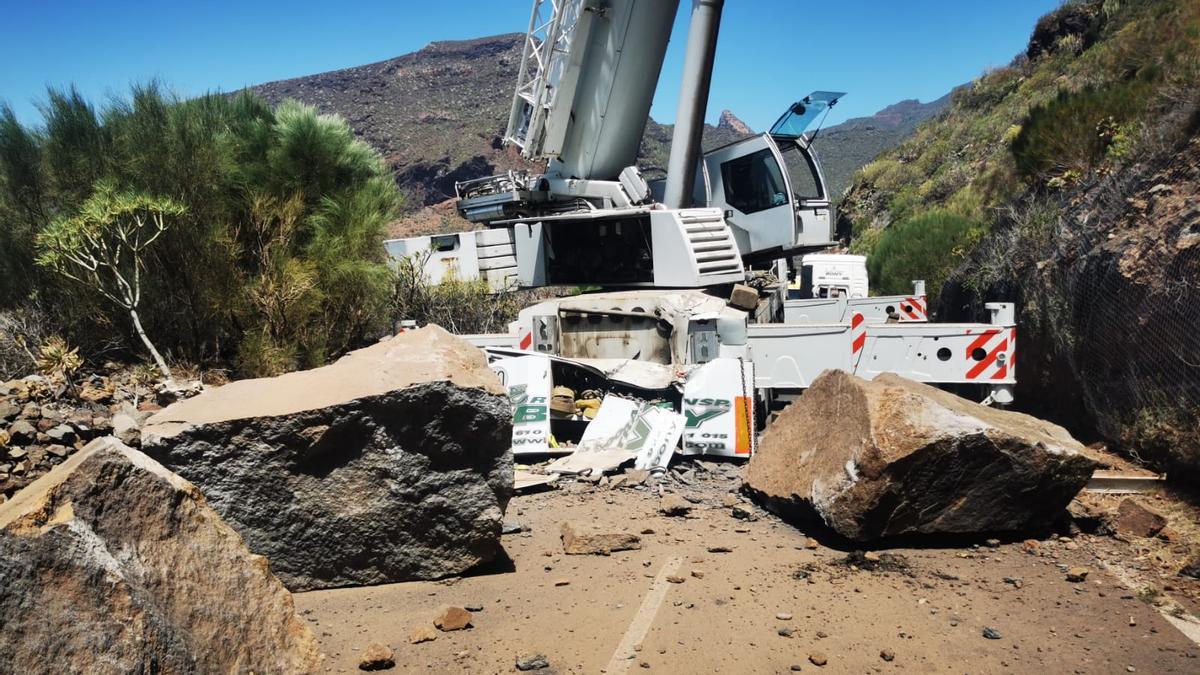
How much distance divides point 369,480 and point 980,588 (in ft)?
10.7

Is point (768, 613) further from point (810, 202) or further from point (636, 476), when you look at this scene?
point (810, 202)

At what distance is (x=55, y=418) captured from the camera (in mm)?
8133

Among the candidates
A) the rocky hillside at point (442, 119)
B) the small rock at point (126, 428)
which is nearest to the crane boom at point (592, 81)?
the small rock at point (126, 428)

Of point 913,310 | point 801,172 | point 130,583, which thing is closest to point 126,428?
point 130,583

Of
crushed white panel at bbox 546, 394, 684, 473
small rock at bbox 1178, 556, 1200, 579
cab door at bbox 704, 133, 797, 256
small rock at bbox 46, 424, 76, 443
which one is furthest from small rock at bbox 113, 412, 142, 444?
small rock at bbox 1178, 556, 1200, 579

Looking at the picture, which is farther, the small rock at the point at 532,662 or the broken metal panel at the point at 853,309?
the broken metal panel at the point at 853,309

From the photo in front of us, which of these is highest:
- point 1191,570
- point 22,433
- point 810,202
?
point 810,202

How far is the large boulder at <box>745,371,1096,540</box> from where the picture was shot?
486cm

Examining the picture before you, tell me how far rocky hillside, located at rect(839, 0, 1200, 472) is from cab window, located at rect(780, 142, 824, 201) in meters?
2.74

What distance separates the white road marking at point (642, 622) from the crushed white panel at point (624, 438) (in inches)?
88.7

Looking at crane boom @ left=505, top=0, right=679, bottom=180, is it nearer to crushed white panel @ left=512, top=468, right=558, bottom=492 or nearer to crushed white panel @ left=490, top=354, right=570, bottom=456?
crushed white panel @ left=490, top=354, right=570, bottom=456

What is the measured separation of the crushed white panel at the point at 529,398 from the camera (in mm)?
7820

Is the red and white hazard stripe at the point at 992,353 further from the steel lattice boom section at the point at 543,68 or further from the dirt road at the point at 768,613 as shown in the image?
the steel lattice boom section at the point at 543,68

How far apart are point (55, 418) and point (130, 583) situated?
632 cm
